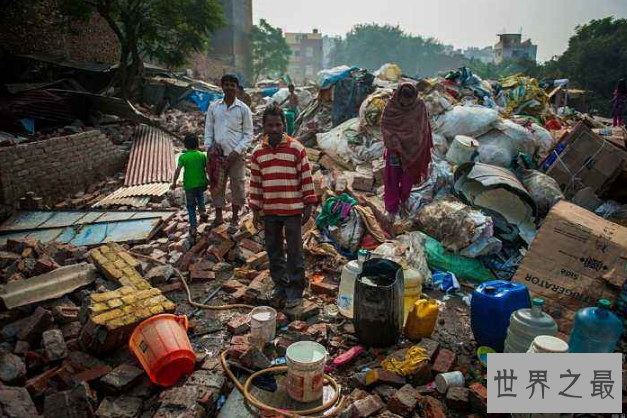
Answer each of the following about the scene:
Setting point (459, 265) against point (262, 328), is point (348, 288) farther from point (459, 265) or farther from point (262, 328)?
point (459, 265)

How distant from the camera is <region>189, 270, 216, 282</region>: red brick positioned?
14.4 ft

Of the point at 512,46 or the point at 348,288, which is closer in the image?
the point at 348,288

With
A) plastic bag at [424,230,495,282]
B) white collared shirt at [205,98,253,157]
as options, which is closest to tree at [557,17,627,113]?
plastic bag at [424,230,495,282]

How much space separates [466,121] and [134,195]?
213 inches

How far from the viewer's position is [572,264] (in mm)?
3902

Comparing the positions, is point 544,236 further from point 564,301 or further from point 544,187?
point 544,187

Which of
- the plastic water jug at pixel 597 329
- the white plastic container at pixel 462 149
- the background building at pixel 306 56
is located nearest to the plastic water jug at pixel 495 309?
the plastic water jug at pixel 597 329

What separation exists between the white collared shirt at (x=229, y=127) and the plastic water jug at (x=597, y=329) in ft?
12.5

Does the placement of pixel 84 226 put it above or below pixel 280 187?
below

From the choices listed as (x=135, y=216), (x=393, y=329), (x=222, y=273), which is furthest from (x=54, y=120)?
(x=393, y=329)

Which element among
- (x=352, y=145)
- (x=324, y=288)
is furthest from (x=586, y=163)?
(x=324, y=288)

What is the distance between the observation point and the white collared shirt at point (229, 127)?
4.95 metres

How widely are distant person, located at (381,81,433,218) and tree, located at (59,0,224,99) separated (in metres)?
9.86

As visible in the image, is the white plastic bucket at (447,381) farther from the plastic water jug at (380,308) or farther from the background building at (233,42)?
the background building at (233,42)
